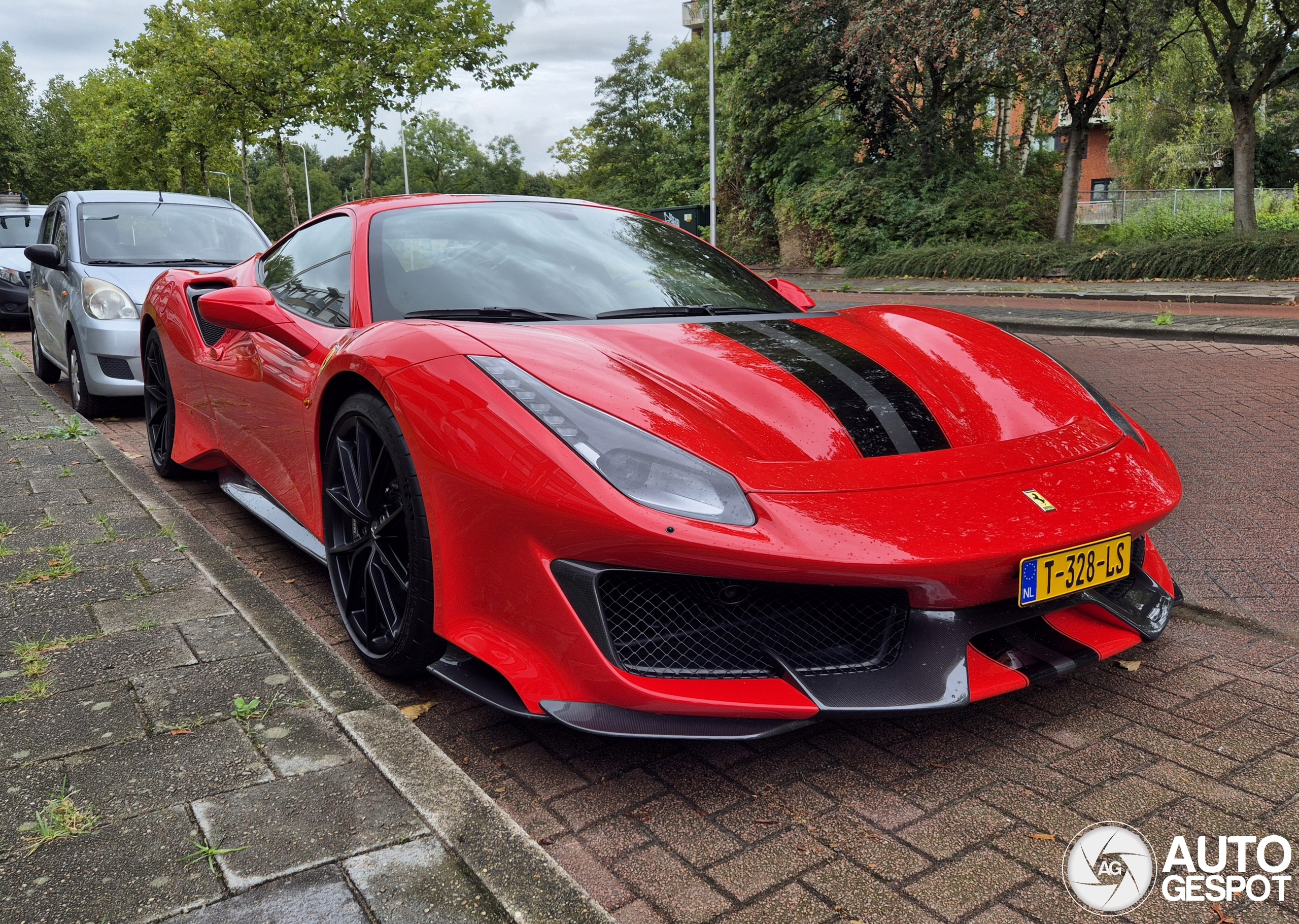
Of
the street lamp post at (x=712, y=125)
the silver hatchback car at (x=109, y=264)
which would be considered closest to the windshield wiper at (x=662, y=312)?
the silver hatchback car at (x=109, y=264)

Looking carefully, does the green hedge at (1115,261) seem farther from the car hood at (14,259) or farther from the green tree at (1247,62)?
the car hood at (14,259)

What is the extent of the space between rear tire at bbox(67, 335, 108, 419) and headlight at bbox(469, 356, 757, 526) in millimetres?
5325

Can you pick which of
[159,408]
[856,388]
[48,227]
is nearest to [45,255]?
[48,227]

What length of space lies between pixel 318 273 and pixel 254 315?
31 cm

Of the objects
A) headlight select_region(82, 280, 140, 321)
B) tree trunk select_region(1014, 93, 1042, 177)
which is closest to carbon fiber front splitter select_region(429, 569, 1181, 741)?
headlight select_region(82, 280, 140, 321)

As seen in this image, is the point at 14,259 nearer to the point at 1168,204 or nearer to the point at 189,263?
the point at 189,263

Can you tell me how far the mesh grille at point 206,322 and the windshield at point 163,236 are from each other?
3012 millimetres

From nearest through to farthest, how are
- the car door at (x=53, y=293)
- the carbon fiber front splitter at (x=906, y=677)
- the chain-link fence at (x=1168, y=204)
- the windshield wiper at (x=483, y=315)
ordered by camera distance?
the carbon fiber front splitter at (x=906, y=677), the windshield wiper at (x=483, y=315), the car door at (x=53, y=293), the chain-link fence at (x=1168, y=204)

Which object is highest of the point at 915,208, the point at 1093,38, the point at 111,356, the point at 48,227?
the point at 1093,38

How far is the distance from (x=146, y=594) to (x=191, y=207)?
5446 millimetres

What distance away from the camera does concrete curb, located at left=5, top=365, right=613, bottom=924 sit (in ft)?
5.42

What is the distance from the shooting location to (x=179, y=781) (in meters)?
2.01

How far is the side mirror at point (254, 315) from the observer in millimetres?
3080

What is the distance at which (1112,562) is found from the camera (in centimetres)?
224
